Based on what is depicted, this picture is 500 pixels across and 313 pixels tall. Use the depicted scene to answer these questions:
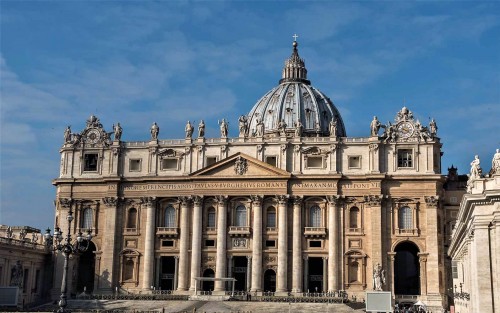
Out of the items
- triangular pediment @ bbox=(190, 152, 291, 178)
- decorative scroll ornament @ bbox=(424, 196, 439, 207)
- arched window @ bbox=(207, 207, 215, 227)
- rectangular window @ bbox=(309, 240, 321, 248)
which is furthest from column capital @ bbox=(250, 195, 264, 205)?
decorative scroll ornament @ bbox=(424, 196, 439, 207)

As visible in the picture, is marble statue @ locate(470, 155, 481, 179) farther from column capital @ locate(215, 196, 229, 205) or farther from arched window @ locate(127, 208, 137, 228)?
arched window @ locate(127, 208, 137, 228)

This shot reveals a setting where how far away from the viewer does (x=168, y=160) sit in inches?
3612

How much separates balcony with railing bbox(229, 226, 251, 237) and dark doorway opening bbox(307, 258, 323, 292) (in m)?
8.36

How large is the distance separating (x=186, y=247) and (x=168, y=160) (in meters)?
11.5

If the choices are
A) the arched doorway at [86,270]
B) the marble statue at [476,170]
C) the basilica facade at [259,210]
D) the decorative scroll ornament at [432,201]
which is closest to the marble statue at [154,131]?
the basilica facade at [259,210]

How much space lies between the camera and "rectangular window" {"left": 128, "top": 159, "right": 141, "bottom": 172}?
92.4 metres

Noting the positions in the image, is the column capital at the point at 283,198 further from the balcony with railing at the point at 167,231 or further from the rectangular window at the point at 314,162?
the balcony with railing at the point at 167,231

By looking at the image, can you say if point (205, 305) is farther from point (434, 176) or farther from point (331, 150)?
point (434, 176)

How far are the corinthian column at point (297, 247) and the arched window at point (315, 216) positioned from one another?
164 cm

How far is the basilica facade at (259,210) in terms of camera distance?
3342 inches

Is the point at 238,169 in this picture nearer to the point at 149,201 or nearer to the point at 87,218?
the point at 149,201

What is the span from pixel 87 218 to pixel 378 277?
3777 cm

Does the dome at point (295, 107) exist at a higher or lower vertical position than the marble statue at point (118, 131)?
higher

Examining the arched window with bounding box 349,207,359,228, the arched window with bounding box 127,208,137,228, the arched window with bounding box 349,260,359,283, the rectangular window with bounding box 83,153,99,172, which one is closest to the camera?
the arched window with bounding box 349,260,359,283
